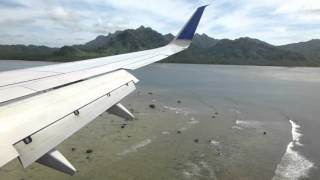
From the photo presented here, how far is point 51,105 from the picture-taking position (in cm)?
385

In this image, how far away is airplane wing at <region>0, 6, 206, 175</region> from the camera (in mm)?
2996

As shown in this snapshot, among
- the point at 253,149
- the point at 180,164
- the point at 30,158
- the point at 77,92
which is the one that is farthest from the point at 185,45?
the point at 30,158

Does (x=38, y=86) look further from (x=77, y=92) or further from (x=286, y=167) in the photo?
(x=286, y=167)

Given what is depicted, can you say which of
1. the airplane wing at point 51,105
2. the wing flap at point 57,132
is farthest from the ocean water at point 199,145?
the wing flap at point 57,132

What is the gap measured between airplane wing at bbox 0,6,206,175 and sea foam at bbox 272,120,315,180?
6169 mm

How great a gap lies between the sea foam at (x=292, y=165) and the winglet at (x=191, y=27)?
189 inches

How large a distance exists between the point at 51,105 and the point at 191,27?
6798 mm

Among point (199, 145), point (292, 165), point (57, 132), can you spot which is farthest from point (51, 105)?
point (199, 145)

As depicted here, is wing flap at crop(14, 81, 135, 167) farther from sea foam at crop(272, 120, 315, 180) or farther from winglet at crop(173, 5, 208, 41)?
sea foam at crop(272, 120, 315, 180)

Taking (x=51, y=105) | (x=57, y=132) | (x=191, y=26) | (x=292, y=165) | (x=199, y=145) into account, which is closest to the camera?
(x=57, y=132)

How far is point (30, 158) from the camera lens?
9.51ft

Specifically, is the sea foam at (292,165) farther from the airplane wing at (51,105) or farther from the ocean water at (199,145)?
the airplane wing at (51,105)

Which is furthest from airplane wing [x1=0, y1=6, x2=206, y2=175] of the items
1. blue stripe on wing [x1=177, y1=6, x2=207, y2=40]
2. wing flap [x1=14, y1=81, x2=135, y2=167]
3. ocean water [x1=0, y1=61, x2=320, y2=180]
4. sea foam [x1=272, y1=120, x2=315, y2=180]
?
sea foam [x1=272, y1=120, x2=315, y2=180]

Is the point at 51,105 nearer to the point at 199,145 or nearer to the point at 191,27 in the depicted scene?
the point at 191,27
